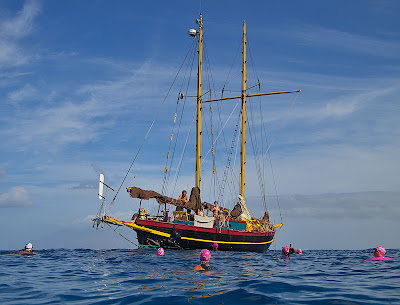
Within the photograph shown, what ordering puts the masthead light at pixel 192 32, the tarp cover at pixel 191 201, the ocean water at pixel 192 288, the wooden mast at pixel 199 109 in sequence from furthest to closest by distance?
1. the masthead light at pixel 192 32
2. the wooden mast at pixel 199 109
3. the tarp cover at pixel 191 201
4. the ocean water at pixel 192 288

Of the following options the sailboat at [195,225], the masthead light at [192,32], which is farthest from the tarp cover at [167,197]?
the masthead light at [192,32]

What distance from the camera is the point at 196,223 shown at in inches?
1254

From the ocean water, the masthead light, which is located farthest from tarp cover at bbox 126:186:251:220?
the masthead light

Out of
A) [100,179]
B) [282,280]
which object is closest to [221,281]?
[282,280]

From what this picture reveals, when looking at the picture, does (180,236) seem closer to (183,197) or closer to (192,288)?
(183,197)

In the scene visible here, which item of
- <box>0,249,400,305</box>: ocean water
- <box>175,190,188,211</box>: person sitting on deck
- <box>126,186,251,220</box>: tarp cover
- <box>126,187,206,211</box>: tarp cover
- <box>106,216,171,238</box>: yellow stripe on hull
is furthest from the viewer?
<box>175,190,188,211</box>: person sitting on deck

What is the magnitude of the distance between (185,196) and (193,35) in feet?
65.0

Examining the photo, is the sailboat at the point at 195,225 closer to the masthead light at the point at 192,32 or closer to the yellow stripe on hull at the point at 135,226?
the yellow stripe on hull at the point at 135,226

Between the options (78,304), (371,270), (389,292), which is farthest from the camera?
(371,270)

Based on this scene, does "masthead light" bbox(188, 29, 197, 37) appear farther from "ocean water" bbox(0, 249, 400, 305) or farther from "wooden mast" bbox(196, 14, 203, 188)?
"ocean water" bbox(0, 249, 400, 305)

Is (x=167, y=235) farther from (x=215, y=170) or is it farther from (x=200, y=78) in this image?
(x=200, y=78)

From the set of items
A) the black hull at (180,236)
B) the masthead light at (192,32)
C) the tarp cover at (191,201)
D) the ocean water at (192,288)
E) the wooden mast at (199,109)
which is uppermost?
the masthead light at (192,32)

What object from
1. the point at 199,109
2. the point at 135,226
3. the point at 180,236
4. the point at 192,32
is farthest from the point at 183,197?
the point at 192,32

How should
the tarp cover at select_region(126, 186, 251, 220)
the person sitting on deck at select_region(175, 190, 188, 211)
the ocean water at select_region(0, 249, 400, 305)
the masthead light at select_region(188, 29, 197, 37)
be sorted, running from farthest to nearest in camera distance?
the masthead light at select_region(188, 29, 197, 37) < the person sitting on deck at select_region(175, 190, 188, 211) < the tarp cover at select_region(126, 186, 251, 220) < the ocean water at select_region(0, 249, 400, 305)
